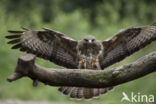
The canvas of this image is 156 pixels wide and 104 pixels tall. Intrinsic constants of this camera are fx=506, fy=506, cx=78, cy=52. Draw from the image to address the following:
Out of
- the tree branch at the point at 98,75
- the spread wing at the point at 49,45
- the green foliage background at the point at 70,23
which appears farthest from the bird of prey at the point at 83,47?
the green foliage background at the point at 70,23

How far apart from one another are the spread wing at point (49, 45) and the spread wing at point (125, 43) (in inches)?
19.9

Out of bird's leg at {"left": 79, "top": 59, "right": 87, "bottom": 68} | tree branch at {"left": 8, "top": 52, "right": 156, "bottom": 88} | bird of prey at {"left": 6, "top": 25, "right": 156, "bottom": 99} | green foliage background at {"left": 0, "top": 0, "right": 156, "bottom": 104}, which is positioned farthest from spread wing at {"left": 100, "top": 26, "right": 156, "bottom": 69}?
green foliage background at {"left": 0, "top": 0, "right": 156, "bottom": 104}

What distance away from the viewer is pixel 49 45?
25.6 feet

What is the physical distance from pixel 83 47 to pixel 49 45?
0.53 m

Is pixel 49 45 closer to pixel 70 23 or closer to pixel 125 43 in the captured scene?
pixel 125 43

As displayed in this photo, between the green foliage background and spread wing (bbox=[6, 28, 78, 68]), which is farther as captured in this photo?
the green foliage background

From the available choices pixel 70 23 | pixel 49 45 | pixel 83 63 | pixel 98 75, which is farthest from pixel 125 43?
pixel 70 23

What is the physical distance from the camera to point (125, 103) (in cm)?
1062

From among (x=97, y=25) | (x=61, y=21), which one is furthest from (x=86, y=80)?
(x=97, y=25)

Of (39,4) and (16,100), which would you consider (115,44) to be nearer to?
(16,100)

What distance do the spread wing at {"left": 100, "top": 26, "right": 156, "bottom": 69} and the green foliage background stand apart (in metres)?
1.85

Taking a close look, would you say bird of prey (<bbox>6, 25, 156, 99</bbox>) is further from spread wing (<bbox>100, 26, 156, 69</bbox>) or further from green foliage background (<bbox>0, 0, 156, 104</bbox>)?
green foliage background (<bbox>0, 0, 156, 104</bbox>)

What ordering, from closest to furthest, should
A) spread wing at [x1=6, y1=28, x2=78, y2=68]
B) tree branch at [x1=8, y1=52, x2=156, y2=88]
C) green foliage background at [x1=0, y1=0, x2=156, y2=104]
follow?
tree branch at [x1=8, y1=52, x2=156, y2=88]
spread wing at [x1=6, y1=28, x2=78, y2=68]
green foliage background at [x1=0, y1=0, x2=156, y2=104]

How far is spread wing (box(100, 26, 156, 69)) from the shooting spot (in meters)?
7.64
